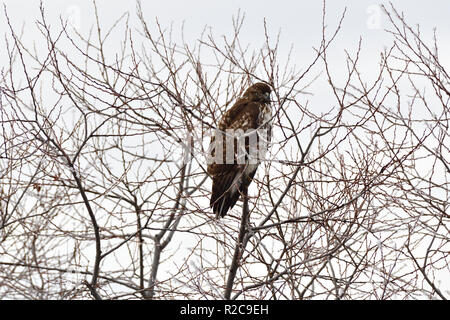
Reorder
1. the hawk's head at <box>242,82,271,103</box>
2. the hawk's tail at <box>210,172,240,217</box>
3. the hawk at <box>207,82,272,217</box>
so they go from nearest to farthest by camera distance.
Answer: the hawk's tail at <box>210,172,240,217</box>
the hawk at <box>207,82,272,217</box>
the hawk's head at <box>242,82,271,103</box>

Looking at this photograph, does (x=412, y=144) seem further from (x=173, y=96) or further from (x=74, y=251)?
(x=74, y=251)

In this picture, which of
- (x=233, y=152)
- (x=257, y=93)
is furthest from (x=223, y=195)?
(x=257, y=93)

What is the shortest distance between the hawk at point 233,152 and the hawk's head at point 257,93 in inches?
8.2

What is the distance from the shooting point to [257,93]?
22.8 ft

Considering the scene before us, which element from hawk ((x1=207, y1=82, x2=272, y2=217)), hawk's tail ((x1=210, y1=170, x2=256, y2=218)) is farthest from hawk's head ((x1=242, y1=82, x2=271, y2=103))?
hawk's tail ((x1=210, y1=170, x2=256, y2=218))

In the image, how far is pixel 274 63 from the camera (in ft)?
17.2

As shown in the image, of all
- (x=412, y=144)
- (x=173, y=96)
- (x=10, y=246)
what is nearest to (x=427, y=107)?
(x=412, y=144)

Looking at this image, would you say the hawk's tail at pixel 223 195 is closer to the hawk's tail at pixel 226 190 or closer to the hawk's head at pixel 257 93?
the hawk's tail at pixel 226 190

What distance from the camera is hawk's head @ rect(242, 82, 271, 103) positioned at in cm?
692

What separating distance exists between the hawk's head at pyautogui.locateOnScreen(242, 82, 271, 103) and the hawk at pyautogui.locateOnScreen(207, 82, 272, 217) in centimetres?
21

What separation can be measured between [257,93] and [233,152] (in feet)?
2.91

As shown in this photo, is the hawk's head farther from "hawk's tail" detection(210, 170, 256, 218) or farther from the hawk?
"hawk's tail" detection(210, 170, 256, 218)

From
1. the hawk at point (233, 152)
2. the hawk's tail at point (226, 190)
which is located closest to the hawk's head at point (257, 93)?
the hawk at point (233, 152)
